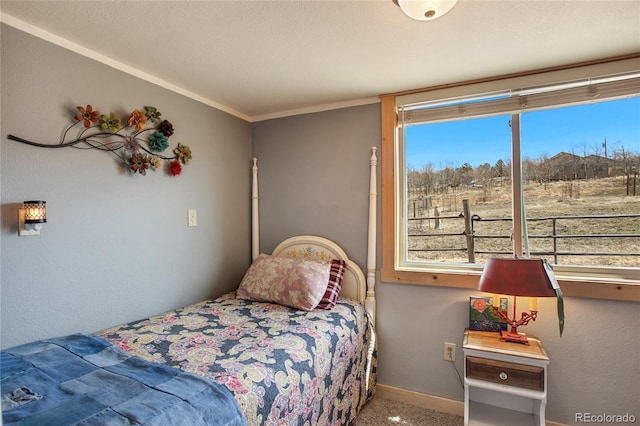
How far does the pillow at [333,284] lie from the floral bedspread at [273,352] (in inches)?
2.4

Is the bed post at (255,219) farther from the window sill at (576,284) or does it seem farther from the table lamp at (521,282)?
the table lamp at (521,282)

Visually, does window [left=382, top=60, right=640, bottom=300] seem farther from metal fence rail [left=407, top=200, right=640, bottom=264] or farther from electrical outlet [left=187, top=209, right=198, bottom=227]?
electrical outlet [left=187, top=209, right=198, bottom=227]

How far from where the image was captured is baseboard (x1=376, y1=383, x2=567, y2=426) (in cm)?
220

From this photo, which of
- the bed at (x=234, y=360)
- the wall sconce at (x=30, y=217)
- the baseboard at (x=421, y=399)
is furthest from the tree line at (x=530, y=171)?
the wall sconce at (x=30, y=217)

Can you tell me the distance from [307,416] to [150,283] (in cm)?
123

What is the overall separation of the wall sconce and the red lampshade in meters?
2.22

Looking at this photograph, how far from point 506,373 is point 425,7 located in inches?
72.1

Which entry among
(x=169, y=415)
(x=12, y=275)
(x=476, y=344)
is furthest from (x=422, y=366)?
(x=12, y=275)

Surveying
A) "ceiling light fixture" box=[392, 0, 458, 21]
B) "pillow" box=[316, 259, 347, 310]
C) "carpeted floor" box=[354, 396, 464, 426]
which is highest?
"ceiling light fixture" box=[392, 0, 458, 21]

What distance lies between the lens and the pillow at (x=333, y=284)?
2205mm

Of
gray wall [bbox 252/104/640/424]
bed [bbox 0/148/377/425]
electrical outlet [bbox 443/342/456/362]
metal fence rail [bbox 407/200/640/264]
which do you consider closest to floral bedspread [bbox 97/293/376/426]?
bed [bbox 0/148/377/425]

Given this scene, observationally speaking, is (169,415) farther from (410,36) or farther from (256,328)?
(410,36)

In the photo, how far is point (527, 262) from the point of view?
5.86 ft

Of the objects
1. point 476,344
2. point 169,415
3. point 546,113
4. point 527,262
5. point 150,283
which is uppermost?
point 546,113
